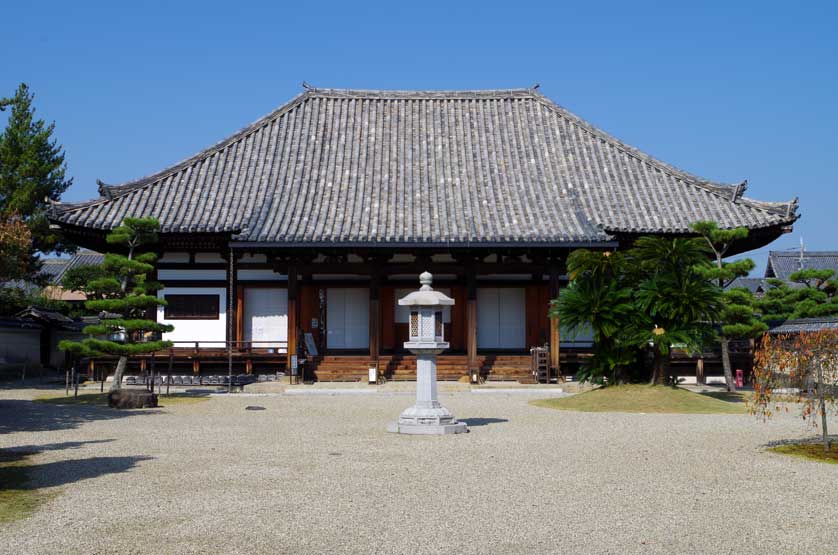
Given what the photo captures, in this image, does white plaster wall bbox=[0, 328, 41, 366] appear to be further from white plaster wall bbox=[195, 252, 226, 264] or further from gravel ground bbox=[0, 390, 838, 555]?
gravel ground bbox=[0, 390, 838, 555]

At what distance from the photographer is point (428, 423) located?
1459 cm

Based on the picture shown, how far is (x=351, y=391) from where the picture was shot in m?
24.0

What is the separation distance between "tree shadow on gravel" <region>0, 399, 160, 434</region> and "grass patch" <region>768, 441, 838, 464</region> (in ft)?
39.3

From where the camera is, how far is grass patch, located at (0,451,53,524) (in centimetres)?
814

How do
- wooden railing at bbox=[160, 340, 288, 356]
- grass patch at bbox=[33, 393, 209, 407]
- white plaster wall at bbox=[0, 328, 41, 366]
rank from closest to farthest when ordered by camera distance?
grass patch at bbox=[33, 393, 209, 407], wooden railing at bbox=[160, 340, 288, 356], white plaster wall at bbox=[0, 328, 41, 366]

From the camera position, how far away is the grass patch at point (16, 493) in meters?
8.14

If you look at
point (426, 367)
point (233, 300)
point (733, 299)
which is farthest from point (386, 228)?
point (426, 367)

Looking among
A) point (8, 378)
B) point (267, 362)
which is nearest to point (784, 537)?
point (267, 362)

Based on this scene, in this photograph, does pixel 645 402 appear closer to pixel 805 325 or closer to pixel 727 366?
pixel 727 366

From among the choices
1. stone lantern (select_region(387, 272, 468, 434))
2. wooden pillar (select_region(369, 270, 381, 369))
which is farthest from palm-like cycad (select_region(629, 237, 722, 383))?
wooden pillar (select_region(369, 270, 381, 369))

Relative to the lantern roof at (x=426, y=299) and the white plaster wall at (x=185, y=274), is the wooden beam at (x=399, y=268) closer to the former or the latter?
the white plaster wall at (x=185, y=274)

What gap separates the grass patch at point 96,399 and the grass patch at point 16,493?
907 cm

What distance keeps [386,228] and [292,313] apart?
12.8 feet

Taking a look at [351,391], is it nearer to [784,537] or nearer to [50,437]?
[50,437]
